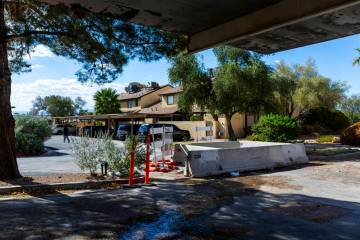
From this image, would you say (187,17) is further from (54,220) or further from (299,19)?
(54,220)

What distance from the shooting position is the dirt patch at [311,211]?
714 cm

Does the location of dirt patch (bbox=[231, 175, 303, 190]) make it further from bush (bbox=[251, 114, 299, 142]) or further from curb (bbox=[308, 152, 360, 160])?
bush (bbox=[251, 114, 299, 142])

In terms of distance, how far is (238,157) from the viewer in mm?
13570

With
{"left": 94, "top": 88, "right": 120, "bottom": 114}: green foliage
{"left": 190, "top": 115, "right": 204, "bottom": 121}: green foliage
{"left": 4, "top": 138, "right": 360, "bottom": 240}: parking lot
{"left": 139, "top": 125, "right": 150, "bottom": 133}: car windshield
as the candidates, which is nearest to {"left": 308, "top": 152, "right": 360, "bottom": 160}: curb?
{"left": 4, "top": 138, "right": 360, "bottom": 240}: parking lot

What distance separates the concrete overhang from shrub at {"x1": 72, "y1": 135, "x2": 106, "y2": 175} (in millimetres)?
5961

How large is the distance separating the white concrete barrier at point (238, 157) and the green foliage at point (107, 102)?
50484mm

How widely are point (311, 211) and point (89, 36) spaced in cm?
774

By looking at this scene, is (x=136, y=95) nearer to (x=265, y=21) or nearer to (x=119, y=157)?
(x=119, y=157)

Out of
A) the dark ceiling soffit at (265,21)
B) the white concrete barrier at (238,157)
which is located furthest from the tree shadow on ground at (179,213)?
the dark ceiling soffit at (265,21)

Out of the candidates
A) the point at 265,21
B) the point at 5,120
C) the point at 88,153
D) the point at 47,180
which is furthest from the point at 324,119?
the point at 265,21

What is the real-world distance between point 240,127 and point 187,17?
3480 centimetres

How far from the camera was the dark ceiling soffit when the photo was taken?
4.93 metres

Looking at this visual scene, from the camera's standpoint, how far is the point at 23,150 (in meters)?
22.0

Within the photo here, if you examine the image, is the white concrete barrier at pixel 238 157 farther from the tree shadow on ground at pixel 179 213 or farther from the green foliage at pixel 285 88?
the green foliage at pixel 285 88
